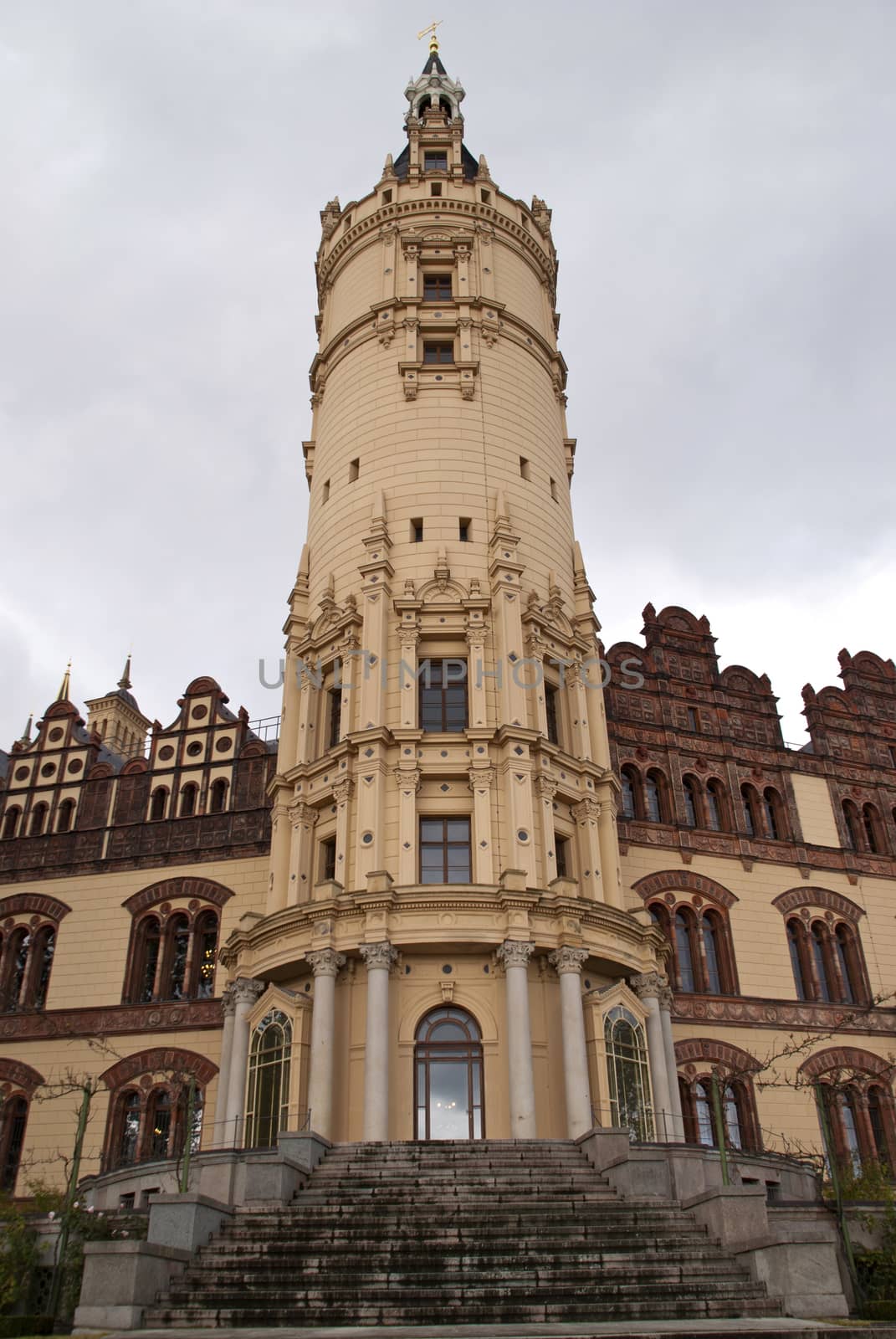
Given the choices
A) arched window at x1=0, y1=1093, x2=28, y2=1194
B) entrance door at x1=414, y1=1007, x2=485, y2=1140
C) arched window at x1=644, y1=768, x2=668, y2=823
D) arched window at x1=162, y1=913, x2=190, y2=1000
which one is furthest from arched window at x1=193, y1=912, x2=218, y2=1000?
arched window at x1=644, y1=768, x2=668, y2=823

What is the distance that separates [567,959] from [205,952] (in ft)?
45.4

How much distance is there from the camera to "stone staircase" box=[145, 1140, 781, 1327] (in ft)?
53.6

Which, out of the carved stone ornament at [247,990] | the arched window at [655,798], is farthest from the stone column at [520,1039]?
the arched window at [655,798]

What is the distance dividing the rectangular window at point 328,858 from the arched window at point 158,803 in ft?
30.4

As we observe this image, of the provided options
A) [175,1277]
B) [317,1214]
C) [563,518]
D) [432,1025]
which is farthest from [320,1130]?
[563,518]

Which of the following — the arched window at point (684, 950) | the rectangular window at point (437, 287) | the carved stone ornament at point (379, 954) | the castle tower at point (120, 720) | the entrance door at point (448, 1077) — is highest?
the castle tower at point (120, 720)

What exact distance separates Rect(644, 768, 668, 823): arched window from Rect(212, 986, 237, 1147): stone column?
597 inches

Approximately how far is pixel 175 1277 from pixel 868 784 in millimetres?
32213

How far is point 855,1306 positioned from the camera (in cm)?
1952

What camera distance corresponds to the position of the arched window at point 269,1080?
27188mm

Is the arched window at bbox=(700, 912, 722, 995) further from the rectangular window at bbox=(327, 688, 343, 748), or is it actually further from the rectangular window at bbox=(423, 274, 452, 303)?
the rectangular window at bbox=(423, 274, 452, 303)

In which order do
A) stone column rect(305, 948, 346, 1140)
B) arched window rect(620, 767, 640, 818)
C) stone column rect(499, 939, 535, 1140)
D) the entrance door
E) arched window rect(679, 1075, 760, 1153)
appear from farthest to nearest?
1. arched window rect(620, 767, 640, 818)
2. arched window rect(679, 1075, 760, 1153)
3. the entrance door
4. stone column rect(305, 948, 346, 1140)
5. stone column rect(499, 939, 535, 1140)

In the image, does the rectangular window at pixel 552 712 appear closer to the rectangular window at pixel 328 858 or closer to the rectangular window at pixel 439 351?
the rectangular window at pixel 328 858

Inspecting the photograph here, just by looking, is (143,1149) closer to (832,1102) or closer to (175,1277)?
(175,1277)
